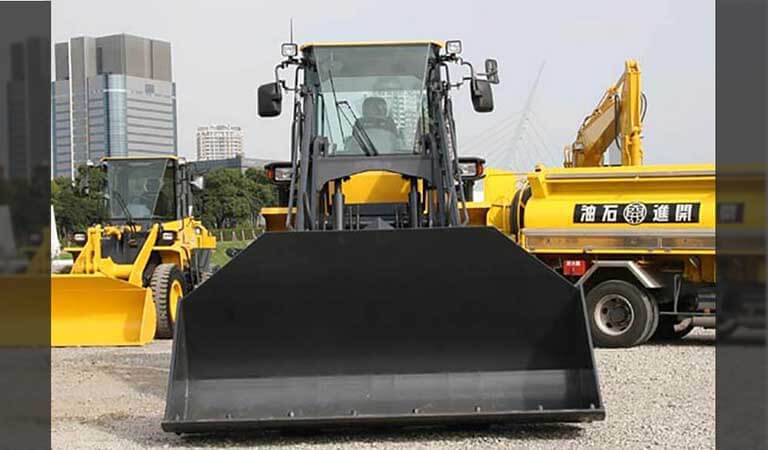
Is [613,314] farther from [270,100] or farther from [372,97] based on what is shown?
[270,100]

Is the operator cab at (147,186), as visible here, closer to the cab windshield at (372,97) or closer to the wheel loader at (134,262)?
the wheel loader at (134,262)

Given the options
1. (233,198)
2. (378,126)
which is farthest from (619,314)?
(233,198)

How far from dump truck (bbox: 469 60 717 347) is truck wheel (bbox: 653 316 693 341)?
2.6 inches

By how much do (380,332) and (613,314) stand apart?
17.2 feet

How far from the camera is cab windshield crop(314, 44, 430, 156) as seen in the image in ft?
25.3

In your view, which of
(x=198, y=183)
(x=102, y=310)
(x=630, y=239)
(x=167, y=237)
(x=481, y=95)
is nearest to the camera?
(x=481, y=95)

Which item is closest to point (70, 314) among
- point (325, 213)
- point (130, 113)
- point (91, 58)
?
point (325, 213)

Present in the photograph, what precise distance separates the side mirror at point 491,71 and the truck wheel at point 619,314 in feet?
11.5

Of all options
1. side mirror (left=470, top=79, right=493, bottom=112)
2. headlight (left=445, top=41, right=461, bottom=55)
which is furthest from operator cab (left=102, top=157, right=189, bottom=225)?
side mirror (left=470, top=79, right=493, bottom=112)

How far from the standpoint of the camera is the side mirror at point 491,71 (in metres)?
7.82

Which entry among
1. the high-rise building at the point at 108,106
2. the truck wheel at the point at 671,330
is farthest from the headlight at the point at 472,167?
the high-rise building at the point at 108,106

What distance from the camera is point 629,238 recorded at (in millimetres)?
10406

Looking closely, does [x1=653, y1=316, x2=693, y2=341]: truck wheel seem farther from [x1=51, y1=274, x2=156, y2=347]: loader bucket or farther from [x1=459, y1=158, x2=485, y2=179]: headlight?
[x1=51, y1=274, x2=156, y2=347]: loader bucket

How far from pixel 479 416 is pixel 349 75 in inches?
135
